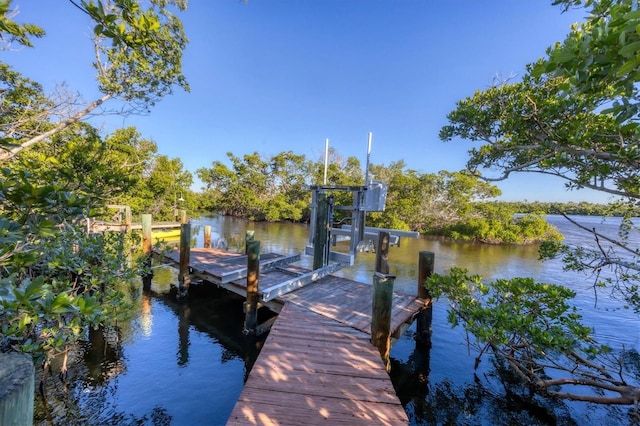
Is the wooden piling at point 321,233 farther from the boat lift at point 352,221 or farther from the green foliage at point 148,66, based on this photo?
the green foliage at point 148,66

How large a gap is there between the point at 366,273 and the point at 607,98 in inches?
347

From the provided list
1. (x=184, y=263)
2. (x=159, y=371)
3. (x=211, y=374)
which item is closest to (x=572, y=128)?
(x=211, y=374)

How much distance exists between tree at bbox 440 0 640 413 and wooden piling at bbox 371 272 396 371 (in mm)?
963

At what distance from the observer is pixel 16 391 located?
0.76 meters

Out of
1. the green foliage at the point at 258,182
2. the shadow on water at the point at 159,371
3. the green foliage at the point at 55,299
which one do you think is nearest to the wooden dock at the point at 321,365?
the shadow on water at the point at 159,371

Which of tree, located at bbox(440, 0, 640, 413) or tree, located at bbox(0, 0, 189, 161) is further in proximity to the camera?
tree, located at bbox(0, 0, 189, 161)

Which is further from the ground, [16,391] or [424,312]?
[16,391]

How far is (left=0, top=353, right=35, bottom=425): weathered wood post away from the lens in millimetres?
744

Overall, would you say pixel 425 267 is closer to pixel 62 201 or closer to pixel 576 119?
pixel 576 119

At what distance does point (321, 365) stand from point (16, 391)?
11.2 ft

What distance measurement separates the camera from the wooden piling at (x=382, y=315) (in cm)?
421

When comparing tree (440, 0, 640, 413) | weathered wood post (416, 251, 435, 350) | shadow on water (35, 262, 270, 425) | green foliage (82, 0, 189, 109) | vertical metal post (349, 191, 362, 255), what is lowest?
shadow on water (35, 262, 270, 425)

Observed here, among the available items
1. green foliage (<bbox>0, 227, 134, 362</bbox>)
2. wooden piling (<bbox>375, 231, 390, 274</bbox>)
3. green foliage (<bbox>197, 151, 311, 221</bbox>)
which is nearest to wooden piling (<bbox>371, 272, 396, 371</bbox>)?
wooden piling (<bbox>375, 231, 390, 274</bbox>)

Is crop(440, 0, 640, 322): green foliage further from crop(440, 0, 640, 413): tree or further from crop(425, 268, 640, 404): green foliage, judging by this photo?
crop(425, 268, 640, 404): green foliage
